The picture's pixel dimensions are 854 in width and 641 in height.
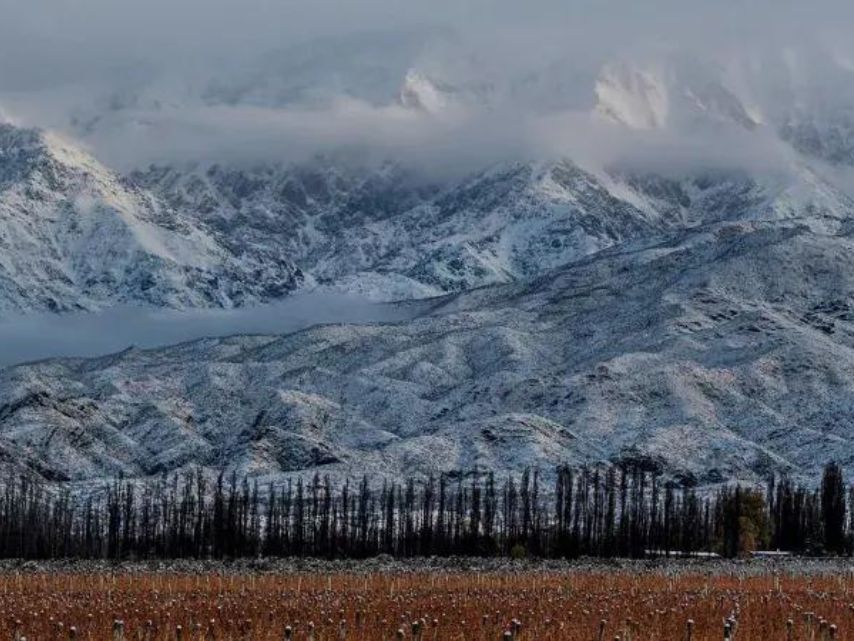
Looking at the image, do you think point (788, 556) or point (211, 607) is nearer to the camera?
point (211, 607)

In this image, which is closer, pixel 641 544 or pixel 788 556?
pixel 788 556

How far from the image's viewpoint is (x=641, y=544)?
187125mm

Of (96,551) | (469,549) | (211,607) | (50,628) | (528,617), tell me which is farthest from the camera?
(96,551)

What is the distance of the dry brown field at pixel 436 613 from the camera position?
5044 cm

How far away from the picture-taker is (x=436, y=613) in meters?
60.5

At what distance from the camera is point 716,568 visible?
131m

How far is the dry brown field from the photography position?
50.4m

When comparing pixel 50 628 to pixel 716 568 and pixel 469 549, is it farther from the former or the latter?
pixel 469 549

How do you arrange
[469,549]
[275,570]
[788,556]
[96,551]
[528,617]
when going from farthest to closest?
[96,551]
[469,549]
[788,556]
[275,570]
[528,617]

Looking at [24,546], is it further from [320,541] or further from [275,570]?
[275,570]

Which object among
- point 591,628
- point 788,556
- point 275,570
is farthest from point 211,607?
point 788,556

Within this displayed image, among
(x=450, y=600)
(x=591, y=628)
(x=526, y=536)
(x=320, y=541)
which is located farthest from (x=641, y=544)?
(x=591, y=628)

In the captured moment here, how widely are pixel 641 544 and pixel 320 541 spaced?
111ft

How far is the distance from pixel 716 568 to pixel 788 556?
40.8 metres
